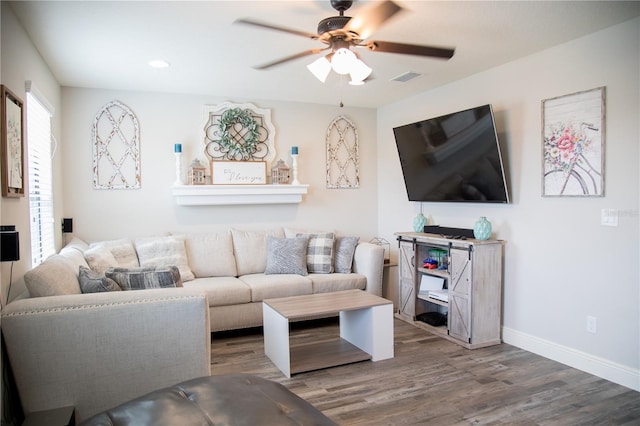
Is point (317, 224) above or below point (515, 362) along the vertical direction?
above

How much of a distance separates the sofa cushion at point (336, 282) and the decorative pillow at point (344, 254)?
0.40ft

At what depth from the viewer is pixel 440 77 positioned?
4.21 metres

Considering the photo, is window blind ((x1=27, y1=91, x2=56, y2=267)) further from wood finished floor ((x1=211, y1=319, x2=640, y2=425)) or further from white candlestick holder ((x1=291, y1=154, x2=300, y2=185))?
white candlestick holder ((x1=291, y1=154, x2=300, y2=185))

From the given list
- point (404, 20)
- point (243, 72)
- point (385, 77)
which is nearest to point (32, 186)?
point (243, 72)

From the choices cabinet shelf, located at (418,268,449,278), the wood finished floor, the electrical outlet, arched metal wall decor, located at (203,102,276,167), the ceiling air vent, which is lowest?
the wood finished floor

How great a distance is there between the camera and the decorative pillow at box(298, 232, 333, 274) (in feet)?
15.2

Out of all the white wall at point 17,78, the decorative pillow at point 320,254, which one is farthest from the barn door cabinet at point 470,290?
the white wall at point 17,78

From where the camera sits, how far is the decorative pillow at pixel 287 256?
4512mm

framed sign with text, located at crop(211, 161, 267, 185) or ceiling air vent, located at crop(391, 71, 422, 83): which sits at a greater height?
ceiling air vent, located at crop(391, 71, 422, 83)

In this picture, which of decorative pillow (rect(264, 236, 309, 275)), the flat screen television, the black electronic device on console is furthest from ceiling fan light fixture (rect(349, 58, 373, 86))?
decorative pillow (rect(264, 236, 309, 275))

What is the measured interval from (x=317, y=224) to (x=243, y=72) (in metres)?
2.16

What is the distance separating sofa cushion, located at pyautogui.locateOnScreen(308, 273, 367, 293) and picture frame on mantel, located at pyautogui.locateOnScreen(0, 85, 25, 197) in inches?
104

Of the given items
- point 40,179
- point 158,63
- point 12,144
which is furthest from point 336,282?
point 12,144

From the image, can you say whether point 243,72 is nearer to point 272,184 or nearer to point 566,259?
point 272,184
